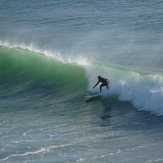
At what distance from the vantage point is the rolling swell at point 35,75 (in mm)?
32750

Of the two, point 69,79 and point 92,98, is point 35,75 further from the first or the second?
point 92,98

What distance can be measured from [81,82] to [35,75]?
4.23 metres

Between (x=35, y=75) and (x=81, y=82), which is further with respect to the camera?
(x=35, y=75)

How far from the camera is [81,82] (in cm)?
3291

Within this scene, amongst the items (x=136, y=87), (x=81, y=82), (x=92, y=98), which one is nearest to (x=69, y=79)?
(x=81, y=82)

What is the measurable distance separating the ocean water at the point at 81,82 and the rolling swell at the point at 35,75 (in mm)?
68

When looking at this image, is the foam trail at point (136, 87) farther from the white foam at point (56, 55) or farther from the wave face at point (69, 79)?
the white foam at point (56, 55)

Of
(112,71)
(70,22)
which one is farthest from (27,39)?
(112,71)

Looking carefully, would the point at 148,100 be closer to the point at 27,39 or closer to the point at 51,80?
the point at 51,80

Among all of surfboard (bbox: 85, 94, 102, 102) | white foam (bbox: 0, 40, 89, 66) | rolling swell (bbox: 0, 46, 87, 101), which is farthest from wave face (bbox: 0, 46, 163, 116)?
white foam (bbox: 0, 40, 89, 66)

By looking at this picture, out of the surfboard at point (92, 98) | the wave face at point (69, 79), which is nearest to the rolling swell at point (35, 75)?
the wave face at point (69, 79)

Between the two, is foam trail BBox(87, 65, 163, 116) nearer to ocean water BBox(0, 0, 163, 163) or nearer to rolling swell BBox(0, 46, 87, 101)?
ocean water BBox(0, 0, 163, 163)

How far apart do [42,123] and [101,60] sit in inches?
473

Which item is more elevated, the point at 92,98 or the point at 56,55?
the point at 56,55
